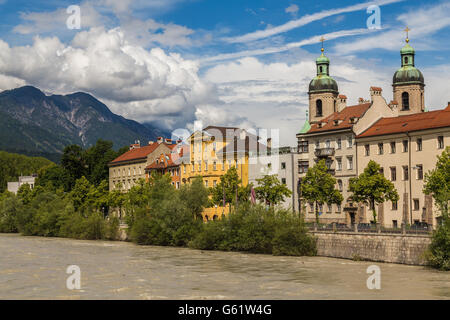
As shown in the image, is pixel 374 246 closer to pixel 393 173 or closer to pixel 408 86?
pixel 393 173

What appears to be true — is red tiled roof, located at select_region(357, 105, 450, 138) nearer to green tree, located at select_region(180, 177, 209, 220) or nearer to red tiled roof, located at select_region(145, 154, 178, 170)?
green tree, located at select_region(180, 177, 209, 220)

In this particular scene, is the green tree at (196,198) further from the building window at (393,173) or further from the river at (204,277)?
the building window at (393,173)

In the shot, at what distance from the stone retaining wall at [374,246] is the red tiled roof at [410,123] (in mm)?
17091

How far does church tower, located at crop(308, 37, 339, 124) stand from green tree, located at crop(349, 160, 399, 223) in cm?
2405

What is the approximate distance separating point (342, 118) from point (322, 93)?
34.1 feet

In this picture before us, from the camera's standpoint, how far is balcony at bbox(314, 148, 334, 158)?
79.9 meters

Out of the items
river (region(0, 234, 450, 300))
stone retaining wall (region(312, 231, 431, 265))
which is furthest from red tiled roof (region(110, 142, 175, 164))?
stone retaining wall (region(312, 231, 431, 265))

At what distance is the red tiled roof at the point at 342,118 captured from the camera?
79.6 m

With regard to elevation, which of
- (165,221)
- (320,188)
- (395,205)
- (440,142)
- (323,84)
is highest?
(323,84)

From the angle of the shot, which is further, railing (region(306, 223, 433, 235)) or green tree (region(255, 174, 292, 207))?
green tree (region(255, 174, 292, 207))

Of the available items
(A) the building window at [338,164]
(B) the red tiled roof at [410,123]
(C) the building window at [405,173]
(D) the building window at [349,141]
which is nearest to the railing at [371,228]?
(C) the building window at [405,173]

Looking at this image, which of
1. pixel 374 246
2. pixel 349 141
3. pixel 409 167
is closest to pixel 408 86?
pixel 349 141

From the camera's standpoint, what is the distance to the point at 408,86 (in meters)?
89.2

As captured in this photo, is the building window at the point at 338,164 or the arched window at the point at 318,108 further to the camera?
the arched window at the point at 318,108
